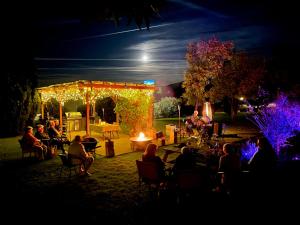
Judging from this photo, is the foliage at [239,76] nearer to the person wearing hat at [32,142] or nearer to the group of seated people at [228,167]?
the person wearing hat at [32,142]

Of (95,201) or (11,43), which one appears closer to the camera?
(11,43)

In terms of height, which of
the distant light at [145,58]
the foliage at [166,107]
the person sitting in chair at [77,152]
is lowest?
the person sitting in chair at [77,152]

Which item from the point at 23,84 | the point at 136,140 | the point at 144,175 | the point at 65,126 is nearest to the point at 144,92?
the point at 136,140

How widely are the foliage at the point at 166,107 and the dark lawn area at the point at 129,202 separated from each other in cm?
2168

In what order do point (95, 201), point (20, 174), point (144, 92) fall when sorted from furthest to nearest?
point (144, 92) → point (20, 174) → point (95, 201)

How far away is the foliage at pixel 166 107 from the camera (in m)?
28.9

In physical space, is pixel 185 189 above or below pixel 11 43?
below

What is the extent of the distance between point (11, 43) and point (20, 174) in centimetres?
558

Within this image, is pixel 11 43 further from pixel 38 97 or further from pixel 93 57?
pixel 38 97

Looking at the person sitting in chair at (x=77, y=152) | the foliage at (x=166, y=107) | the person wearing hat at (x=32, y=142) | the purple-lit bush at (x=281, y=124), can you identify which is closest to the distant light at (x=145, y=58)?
the purple-lit bush at (x=281, y=124)

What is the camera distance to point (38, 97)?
1803 centimetres

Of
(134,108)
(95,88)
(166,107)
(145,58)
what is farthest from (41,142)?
(166,107)

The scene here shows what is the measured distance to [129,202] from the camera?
5.69 metres

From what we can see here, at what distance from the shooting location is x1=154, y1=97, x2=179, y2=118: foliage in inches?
1138
